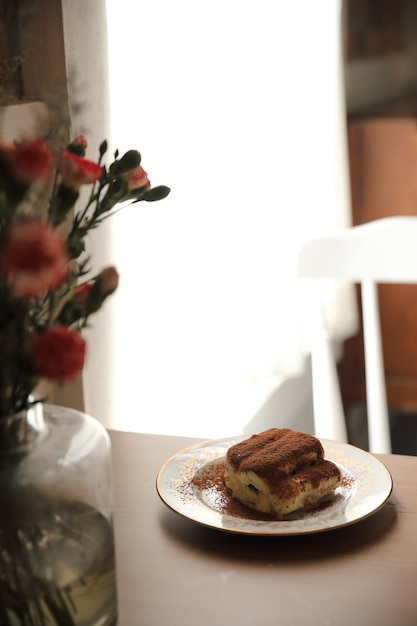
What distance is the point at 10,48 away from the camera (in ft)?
4.58

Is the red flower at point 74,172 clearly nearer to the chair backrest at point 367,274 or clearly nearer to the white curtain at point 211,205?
the chair backrest at point 367,274

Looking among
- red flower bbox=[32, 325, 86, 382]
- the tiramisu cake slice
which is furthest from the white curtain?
red flower bbox=[32, 325, 86, 382]

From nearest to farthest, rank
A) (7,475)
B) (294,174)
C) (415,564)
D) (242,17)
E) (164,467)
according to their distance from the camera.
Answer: (7,475) → (415,564) → (164,467) → (242,17) → (294,174)

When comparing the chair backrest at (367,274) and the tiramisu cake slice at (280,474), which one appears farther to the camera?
the chair backrest at (367,274)

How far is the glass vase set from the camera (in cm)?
59

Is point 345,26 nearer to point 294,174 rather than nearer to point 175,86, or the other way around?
point 294,174

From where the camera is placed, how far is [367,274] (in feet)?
4.80

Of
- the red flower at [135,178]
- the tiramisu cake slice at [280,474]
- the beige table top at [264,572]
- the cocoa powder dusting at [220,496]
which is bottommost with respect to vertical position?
the beige table top at [264,572]

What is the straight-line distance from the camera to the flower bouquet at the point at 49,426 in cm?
51

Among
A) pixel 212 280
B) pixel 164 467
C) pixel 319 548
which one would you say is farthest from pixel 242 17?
pixel 319 548

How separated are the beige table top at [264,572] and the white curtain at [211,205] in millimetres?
889

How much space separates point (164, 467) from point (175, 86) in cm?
104

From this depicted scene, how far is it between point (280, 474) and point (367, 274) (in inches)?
27.8

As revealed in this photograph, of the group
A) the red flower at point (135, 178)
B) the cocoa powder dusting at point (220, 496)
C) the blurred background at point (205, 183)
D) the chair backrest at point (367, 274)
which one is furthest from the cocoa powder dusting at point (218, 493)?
the blurred background at point (205, 183)
